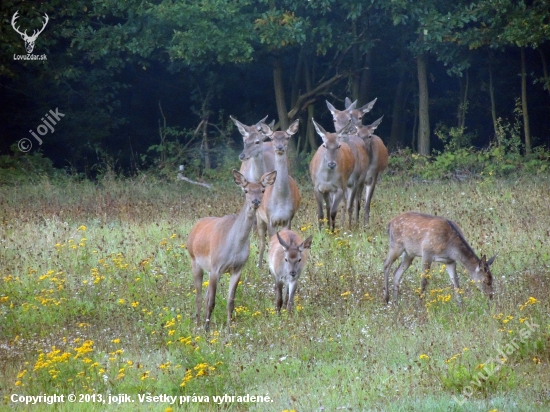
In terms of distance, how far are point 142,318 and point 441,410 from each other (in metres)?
4.40

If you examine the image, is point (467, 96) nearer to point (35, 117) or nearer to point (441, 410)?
point (35, 117)

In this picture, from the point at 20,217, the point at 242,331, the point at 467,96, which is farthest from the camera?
the point at 467,96

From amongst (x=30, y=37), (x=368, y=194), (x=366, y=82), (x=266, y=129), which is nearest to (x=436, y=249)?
(x=266, y=129)

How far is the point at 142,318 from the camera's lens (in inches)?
387

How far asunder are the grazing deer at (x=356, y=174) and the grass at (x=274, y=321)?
1.55ft

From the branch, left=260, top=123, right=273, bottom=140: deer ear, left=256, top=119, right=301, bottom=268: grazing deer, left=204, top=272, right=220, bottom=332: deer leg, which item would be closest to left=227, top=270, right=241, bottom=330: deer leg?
left=204, top=272, right=220, bottom=332: deer leg

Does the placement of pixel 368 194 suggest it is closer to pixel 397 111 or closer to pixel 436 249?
pixel 436 249

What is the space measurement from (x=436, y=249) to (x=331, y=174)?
4.53 m

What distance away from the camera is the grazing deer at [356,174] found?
48.7 feet

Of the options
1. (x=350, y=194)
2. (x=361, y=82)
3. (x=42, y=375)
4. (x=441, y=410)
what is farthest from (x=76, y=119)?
(x=441, y=410)

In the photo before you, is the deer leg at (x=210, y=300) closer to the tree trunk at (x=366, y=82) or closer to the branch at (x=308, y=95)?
the branch at (x=308, y=95)

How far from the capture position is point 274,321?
925 cm

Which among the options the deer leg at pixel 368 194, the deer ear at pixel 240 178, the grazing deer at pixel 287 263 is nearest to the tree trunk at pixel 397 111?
the deer leg at pixel 368 194

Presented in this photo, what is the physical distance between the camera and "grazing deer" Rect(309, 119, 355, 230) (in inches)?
543
